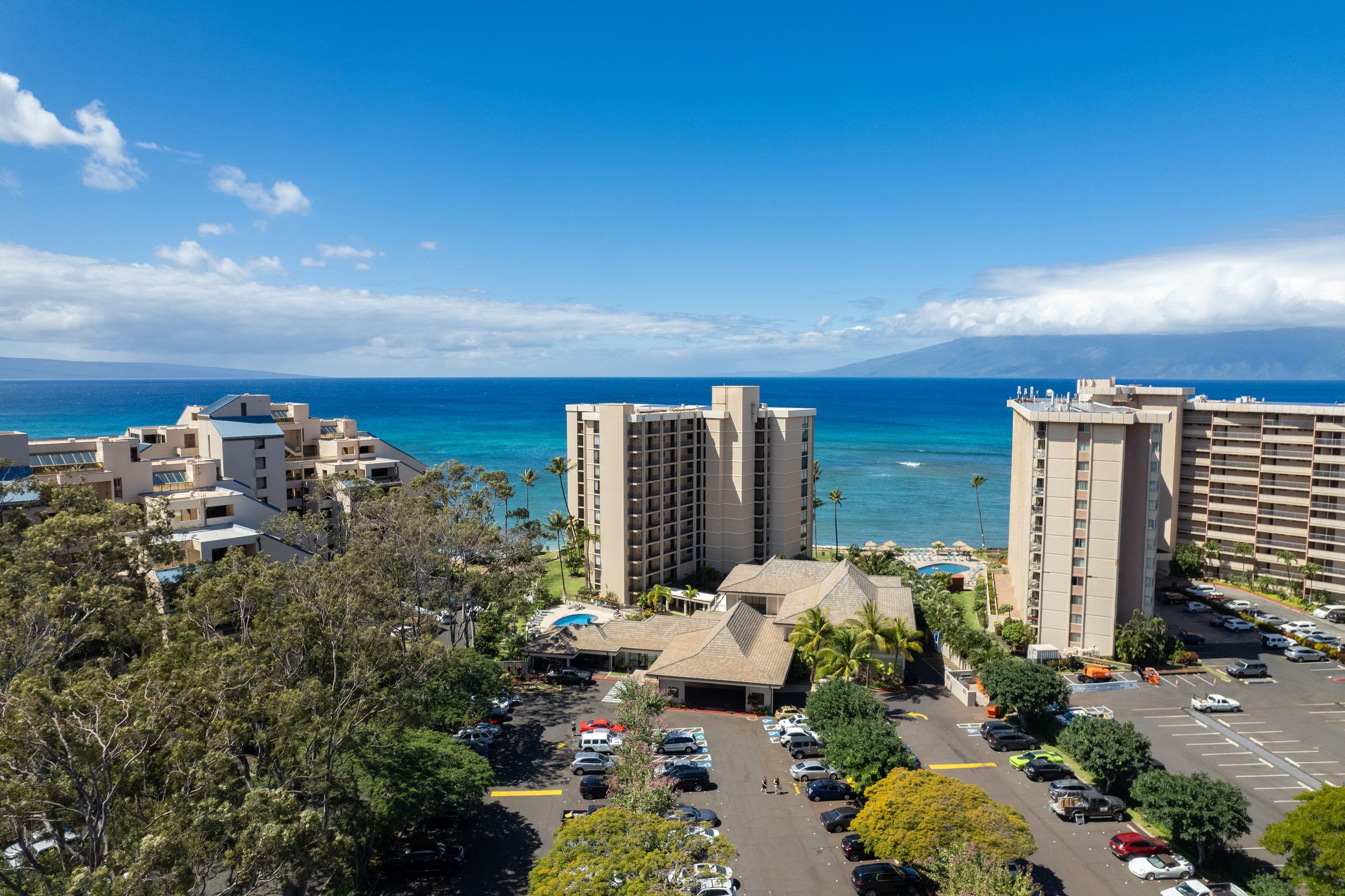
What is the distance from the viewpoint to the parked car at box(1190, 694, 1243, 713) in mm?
41188

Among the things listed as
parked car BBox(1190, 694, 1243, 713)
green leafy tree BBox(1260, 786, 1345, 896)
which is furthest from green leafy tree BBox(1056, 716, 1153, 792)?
parked car BBox(1190, 694, 1243, 713)

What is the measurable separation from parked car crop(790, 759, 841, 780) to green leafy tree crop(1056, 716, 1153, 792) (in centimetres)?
1105

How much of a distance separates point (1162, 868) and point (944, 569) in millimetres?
43362

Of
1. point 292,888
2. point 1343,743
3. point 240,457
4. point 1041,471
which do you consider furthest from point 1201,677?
point 240,457

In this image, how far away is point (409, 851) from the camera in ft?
91.1

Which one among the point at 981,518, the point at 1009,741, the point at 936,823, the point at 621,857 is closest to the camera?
the point at 621,857

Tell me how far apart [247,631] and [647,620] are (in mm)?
27872

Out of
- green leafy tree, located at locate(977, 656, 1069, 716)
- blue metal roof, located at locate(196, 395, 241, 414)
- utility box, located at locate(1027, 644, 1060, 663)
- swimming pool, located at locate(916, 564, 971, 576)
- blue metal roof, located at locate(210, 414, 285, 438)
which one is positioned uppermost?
blue metal roof, located at locate(196, 395, 241, 414)

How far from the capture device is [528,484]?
76.0 meters

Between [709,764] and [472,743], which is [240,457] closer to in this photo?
[472,743]

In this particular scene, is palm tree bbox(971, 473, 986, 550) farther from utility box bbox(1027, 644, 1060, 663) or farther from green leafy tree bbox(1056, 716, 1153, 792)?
green leafy tree bbox(1056, 716, 1153, 792)

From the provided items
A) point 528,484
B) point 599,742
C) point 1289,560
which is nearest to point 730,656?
point 599,742

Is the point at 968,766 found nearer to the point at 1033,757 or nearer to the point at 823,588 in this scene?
the point at 1033,757

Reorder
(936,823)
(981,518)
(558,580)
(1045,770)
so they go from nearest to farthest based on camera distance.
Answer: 1. (936,823)
2. (1045,770)
3. (558,580)
4. (981,518)
